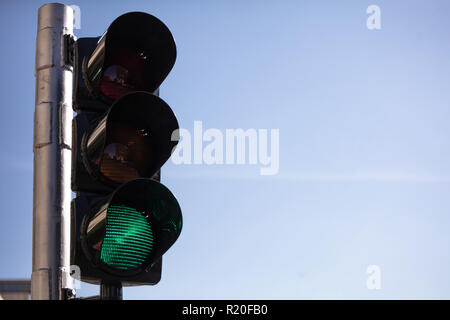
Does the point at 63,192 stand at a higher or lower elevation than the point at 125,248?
higher

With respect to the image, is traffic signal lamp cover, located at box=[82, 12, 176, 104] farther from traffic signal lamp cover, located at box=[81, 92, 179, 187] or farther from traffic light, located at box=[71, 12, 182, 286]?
traffic signal lamp cover, located at box=[81, 92, 179, 187]

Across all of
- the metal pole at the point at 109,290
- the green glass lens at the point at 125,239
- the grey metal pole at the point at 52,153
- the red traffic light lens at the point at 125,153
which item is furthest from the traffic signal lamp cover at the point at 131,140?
the metal pole at the point at 109,290

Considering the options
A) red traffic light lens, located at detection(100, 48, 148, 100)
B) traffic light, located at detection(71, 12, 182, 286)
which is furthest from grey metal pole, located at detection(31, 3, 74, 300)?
red traffic light lens, located at detection(100, 48, 148, 100)

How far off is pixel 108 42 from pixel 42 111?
41 centimetres

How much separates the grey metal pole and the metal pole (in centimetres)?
13

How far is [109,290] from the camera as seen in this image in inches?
116

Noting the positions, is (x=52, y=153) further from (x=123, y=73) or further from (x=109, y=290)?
(x=109, y=290)

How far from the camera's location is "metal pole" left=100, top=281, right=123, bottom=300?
293 centimetres

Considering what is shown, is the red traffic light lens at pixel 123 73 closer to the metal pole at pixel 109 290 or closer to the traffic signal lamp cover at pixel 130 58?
the traffic signal lamp cover at pixel 130 58

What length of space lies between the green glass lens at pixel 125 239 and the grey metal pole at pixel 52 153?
0.19 metres
